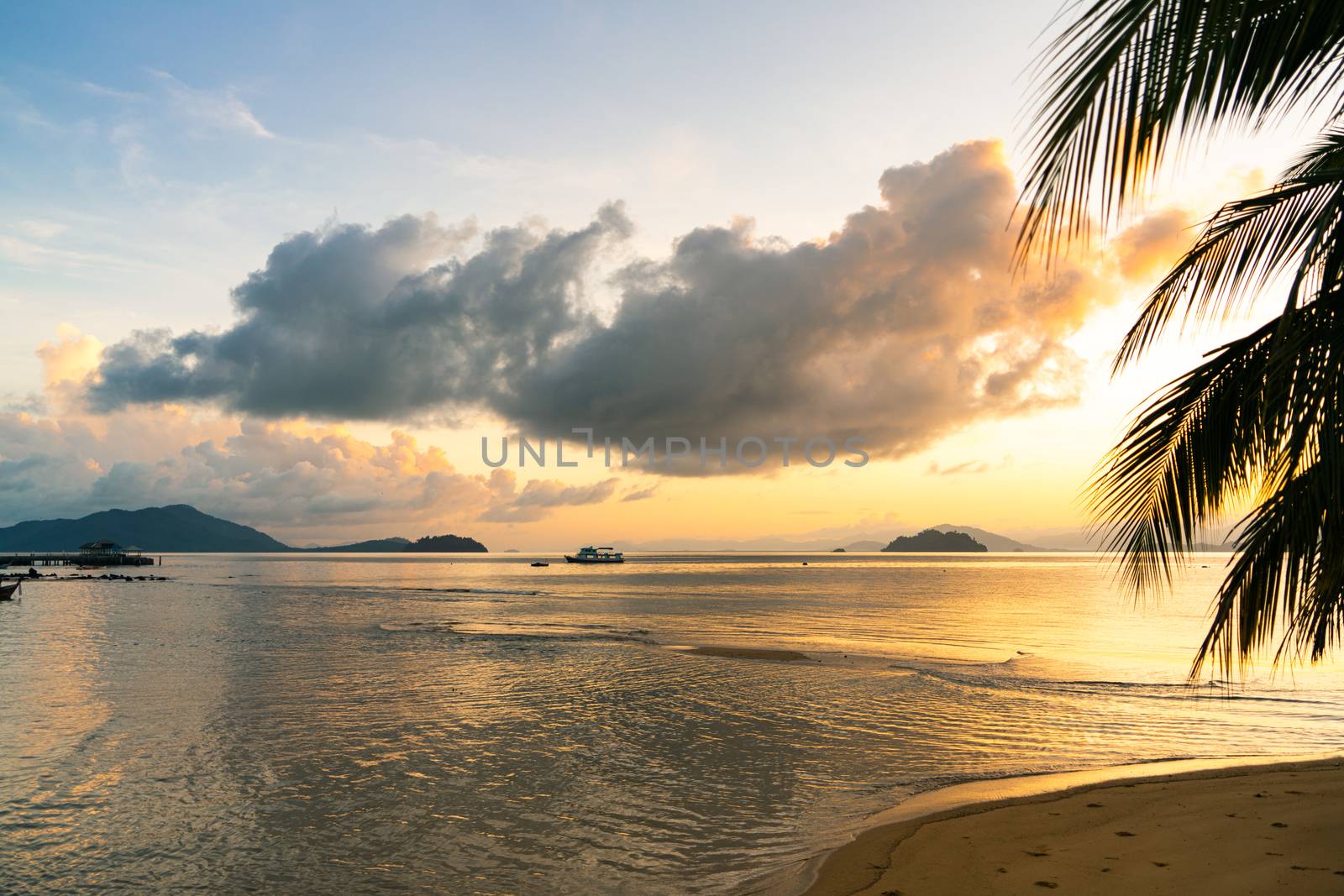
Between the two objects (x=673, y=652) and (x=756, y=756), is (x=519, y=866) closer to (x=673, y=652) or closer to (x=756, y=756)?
(x=756, y=756)

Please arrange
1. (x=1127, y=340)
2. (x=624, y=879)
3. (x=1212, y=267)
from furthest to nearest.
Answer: (x=624, y=879) < (x=1127, y=340) < (x=1212, y=267)

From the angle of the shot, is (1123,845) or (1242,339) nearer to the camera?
(1242,339)

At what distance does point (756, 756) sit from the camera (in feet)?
52.5

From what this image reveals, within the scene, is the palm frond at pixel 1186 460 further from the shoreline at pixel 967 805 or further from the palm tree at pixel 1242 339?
the shoreline at pixel 967 805

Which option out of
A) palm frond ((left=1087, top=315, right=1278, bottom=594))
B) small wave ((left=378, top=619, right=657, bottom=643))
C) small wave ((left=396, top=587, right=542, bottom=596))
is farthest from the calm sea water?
small wave ((left=396, top=587, right=542, bottom=596))

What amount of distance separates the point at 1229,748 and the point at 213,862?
60.1 feet

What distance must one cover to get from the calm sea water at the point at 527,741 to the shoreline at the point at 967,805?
54 cm

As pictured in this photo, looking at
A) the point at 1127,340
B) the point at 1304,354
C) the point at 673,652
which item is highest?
the point at 1127,340

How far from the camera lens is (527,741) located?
17.3m

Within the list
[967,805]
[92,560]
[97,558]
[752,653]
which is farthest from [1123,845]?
[97,558]

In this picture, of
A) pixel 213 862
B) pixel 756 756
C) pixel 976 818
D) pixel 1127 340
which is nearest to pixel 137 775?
pixel 213 862

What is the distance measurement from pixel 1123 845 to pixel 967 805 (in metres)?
2.76

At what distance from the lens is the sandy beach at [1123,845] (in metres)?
8.33

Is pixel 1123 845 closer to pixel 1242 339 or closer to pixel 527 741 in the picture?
pixel 1242 339
